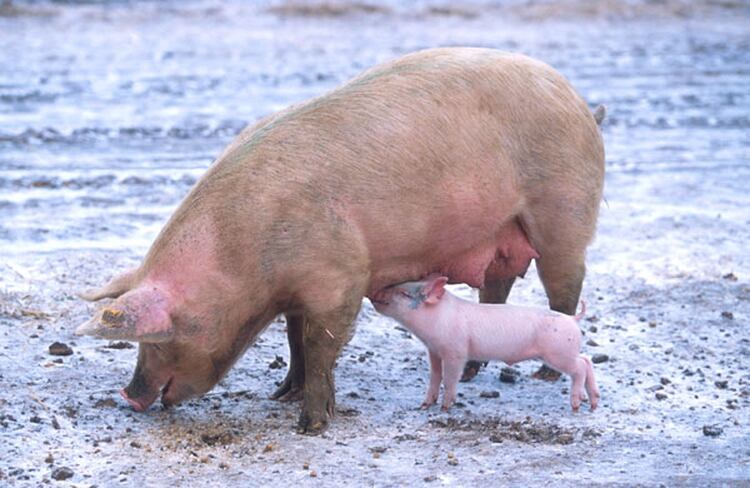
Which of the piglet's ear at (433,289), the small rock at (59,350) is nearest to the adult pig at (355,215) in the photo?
the piglet's ear at (433,289)

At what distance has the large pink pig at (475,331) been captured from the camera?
6141 mm

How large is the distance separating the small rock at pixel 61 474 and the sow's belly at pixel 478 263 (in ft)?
5.21

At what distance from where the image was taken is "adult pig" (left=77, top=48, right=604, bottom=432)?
18.2 feet

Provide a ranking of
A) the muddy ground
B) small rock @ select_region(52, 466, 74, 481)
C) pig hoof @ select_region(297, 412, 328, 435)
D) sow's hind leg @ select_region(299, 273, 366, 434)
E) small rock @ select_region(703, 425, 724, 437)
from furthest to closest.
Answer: small rock @ select_region(703, 425, 724, 437) → pig hoof @ select_region(297, 412, 328, 435) → sow's hind leg @ select_region(299, 273, 366, 434) → the muddy ground → small rock @ select_region(52, 466, 74, 481)

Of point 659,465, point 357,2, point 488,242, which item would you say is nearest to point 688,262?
point 488,242

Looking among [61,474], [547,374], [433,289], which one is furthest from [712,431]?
[61,474]

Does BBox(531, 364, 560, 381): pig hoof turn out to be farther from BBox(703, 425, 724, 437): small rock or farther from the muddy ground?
BBox(703, 425, 724, 437): small rock

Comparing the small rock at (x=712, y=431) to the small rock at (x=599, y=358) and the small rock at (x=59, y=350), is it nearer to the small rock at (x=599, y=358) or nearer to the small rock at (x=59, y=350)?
the small rock at (x=599, y=358)

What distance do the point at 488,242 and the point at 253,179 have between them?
1.27 m

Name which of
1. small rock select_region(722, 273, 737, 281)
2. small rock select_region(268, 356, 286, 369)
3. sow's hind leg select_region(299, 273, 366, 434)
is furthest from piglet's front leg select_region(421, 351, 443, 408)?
small rock select_region(722, 273, 737, 281)

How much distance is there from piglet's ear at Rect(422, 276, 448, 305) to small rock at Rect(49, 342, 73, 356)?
1801mm

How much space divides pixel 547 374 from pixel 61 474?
8.77 ft

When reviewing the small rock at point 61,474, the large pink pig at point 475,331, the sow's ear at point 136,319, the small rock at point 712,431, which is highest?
the sow's ear at point 136,319

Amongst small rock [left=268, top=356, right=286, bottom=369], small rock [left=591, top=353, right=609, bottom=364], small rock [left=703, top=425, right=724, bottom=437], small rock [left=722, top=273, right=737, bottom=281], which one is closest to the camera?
small rock [left=703, top=425, right=724, bottom=437]
